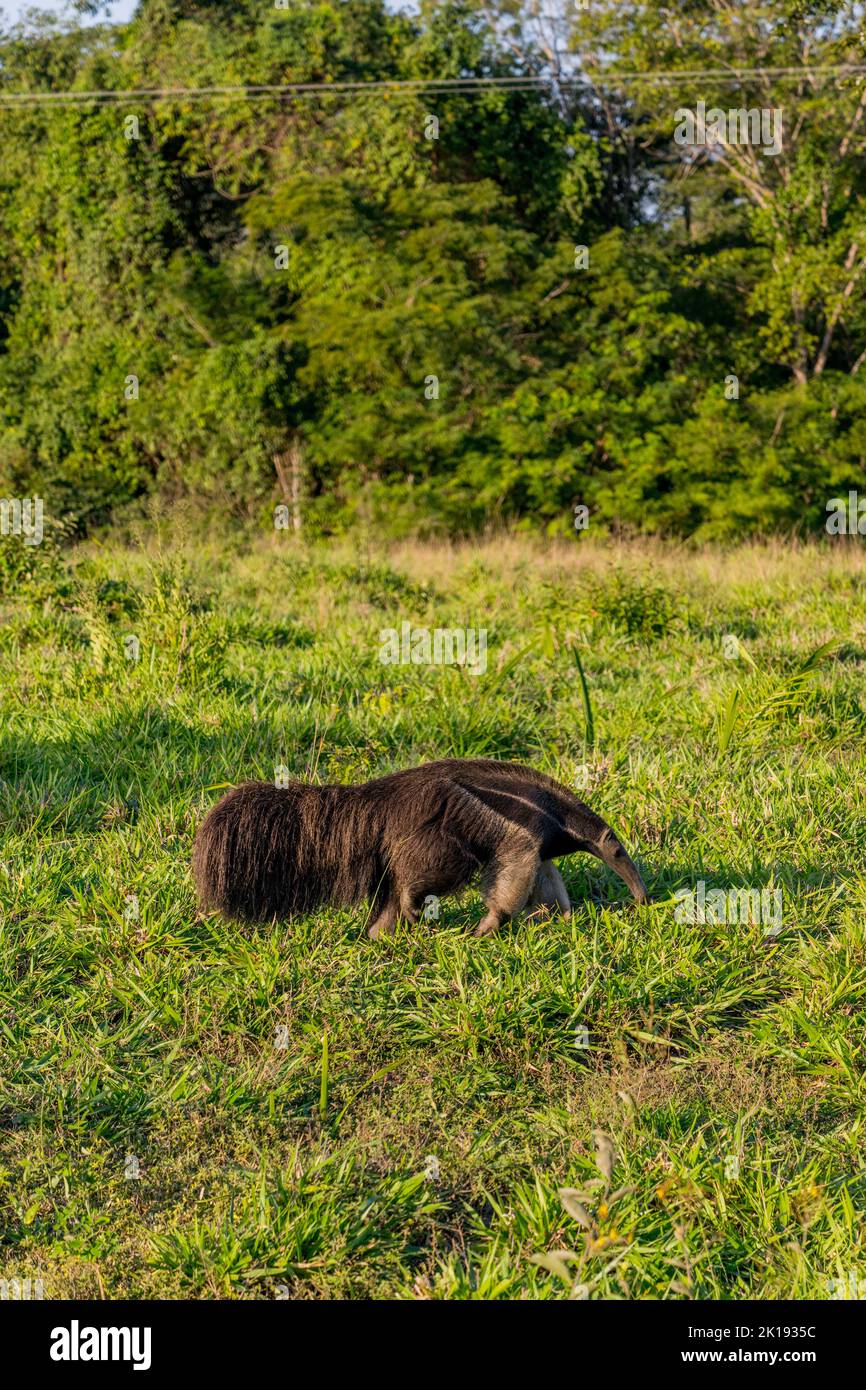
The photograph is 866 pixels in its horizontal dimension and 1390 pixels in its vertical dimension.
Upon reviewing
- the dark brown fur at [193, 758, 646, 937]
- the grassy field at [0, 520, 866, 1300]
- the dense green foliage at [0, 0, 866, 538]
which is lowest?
the grassy field at [0, 520, 866, 1300]

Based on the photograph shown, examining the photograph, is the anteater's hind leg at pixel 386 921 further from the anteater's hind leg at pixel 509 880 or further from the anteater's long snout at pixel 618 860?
the anteater's long snout at pixel 618 860

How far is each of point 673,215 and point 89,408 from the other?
9839mm

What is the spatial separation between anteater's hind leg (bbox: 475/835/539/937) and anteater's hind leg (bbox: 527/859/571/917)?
4.5 inches

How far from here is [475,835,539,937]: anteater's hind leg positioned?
11.4 feet

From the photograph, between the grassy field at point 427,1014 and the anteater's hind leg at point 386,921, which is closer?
the grassy field at point 427,1014

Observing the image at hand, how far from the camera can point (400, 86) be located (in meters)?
16.5

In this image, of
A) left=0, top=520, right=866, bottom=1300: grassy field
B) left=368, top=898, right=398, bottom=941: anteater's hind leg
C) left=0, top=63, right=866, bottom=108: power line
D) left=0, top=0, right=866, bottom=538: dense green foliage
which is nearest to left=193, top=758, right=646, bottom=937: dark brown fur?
left=368, top=898, right=398, bottom=941: anteater's hind leg

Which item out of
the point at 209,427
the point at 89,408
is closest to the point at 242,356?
the point at 209,427

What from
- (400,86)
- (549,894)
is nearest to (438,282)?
(400,86)

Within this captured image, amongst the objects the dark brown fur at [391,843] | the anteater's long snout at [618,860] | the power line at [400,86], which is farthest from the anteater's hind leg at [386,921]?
the power line at [400,86]

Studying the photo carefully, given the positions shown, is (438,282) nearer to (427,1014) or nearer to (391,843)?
(391,843)

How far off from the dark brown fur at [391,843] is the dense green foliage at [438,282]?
37.2 ft

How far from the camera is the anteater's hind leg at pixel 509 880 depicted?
11.4 ft

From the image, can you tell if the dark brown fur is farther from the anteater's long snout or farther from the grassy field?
the grassy field
